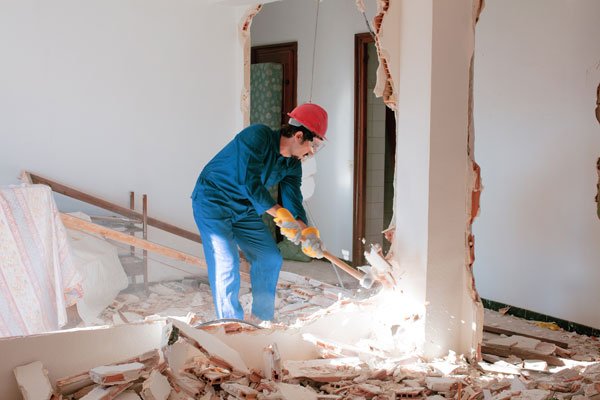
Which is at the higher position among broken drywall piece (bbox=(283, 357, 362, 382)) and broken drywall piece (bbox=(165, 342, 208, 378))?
broken drywall piece (bbox=(165, 342, 208, 378))

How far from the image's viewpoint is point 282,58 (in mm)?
7613

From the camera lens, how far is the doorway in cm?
674

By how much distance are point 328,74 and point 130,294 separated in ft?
10.4

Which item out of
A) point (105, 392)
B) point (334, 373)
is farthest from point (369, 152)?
point (105, 392)

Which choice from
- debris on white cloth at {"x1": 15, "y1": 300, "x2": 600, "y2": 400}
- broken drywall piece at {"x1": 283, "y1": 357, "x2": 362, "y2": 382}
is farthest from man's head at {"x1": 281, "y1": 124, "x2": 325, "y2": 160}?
broken drywall piece at {"x1": 283, "y1": 357, "x2": 362, "y2": 382}

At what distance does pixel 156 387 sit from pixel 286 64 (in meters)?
5.57

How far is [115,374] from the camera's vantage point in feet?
8.11

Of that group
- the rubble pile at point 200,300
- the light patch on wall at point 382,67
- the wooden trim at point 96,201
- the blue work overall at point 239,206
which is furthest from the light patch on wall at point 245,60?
the light patch on wall at point 382,67

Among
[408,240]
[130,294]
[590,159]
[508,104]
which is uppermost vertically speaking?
[508,104]

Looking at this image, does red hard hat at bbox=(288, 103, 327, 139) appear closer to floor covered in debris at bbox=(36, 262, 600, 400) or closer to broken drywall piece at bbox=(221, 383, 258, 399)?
floor covered in debris at bbox=(36, 262, 600, 400)

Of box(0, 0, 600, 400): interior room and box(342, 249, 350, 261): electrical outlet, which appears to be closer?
box(0, 0, 600, 400): interior room

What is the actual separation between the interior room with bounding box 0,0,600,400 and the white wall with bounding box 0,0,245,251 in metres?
0.02

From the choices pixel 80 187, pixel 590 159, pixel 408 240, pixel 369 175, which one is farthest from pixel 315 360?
pixel 369 175

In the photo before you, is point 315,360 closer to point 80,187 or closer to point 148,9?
point 80,187
